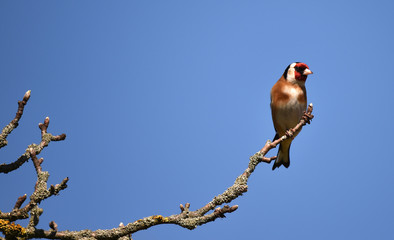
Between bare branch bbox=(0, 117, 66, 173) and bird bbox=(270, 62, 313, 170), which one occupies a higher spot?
bird bbox=(270, 62, 313, 170)

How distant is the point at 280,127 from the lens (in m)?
7.41

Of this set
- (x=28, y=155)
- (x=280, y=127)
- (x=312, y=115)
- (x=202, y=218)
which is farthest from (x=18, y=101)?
(x=280, y=127)

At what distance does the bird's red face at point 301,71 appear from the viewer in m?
7.32

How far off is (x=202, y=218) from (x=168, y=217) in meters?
0.30

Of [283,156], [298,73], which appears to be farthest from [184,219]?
[298,73]

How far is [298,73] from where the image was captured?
738 cm

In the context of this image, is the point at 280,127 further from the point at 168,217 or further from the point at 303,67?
the point at 168,217

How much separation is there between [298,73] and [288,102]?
0.60 m

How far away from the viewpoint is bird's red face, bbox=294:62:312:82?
24.0ft

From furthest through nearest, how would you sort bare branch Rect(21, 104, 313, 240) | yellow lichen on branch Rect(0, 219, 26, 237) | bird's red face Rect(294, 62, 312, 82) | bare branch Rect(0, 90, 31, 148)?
bird's red face Rect(294, 62, 312, 82) → bare branch Rect(0, 90, 31, 148) → bare branch Rect(21, 104, 313, 240) → yellow lichen on branch Rect(0, 219, 26, 237)

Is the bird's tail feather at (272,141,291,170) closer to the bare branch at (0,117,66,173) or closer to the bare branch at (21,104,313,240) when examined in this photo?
the bare branch at (21,104,313,240)

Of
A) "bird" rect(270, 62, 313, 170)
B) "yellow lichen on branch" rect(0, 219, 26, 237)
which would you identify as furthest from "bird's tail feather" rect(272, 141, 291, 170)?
"yellow lichen on branch" rect(0, 219, 26, 237)

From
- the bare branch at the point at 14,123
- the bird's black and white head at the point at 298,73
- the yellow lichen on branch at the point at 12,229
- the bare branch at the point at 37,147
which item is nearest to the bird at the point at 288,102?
the bird's black and white head at the point at 298,73

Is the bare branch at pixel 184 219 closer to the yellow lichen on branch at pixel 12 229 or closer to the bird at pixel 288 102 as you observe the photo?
the yellow lichen on branch at pixel 12 229
